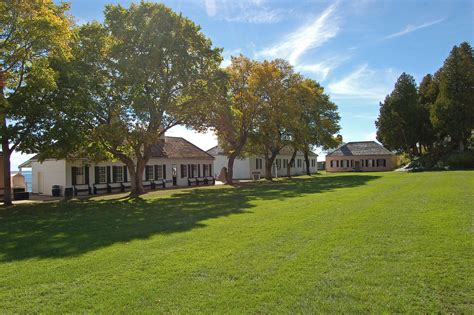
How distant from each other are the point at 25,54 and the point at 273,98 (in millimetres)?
21539

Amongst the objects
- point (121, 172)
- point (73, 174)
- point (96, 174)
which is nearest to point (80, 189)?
point (73, 174)

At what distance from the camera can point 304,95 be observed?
39500 millimetres

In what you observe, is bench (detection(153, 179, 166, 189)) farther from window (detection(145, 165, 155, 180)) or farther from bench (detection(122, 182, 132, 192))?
bench (detection(122, 182, 132, 192))

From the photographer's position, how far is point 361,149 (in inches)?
2724

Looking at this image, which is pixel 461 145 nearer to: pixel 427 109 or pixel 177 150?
pixel 427 109

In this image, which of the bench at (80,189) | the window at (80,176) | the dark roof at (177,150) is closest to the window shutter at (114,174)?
the bench at (80,189)

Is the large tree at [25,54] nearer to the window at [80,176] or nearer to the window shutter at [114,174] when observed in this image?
the window at [80,176]

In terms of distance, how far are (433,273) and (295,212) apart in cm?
731

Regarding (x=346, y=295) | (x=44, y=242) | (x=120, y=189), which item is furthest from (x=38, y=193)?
(x=346, y=295)

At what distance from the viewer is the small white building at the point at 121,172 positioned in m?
27.4

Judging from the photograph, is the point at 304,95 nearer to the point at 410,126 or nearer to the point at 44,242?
the point at 410,126

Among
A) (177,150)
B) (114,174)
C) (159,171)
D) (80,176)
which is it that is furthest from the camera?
(177,150)

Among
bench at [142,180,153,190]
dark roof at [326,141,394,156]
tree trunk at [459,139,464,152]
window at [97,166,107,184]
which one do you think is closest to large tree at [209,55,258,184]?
bench at [142,180,153,190]

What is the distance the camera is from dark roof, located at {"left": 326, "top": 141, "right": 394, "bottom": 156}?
222ft
